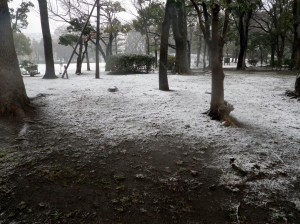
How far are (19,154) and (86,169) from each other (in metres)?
1.12

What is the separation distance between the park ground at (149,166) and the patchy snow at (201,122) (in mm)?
20

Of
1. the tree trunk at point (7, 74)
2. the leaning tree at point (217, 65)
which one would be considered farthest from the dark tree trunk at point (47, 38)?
the leaning tree at point (217, 65)

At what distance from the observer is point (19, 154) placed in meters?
3.33

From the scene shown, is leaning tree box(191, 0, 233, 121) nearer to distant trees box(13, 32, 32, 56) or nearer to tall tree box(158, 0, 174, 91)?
tall tree box(158, 0, 174, 91)

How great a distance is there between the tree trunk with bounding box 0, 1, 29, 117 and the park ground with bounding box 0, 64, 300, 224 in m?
0.33

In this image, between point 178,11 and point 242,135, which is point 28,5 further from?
point 242,135

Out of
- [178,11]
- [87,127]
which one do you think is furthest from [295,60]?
[87,127]

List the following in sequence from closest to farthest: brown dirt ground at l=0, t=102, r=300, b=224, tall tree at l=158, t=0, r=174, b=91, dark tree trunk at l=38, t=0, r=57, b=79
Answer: brown dirt ground at l=0, t=102, r=300, b=224 → tall tree at l=158, t=0, r=174, b=91 → dark tree trunk at l=38, t=0, r=57, b=79

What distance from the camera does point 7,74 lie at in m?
4.63

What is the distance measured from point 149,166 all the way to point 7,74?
357 centimetres

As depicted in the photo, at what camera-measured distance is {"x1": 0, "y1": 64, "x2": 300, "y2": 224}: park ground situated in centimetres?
226

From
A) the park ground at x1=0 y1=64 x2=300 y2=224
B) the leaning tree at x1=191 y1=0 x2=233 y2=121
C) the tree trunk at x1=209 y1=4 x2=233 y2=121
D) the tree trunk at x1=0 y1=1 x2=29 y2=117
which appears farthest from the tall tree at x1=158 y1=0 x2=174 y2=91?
the tree trunk at x1=0 y1=1 x2=29 y2=117

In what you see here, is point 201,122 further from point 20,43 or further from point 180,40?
point 20,43

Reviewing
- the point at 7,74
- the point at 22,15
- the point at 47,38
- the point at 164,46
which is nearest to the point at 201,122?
the point at 164,46
